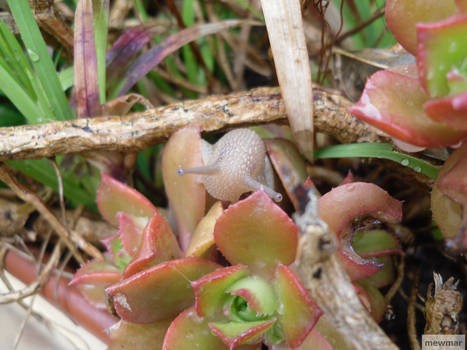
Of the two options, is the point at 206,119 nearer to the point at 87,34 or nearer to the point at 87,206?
the point at 87,34

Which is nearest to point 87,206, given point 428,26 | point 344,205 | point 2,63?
point 2,63

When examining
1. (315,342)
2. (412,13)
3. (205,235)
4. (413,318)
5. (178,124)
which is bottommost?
(413,318)

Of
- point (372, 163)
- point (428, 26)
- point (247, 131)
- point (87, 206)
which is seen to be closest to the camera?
point (428, 26)

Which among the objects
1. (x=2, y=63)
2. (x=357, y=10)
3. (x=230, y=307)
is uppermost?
(x=2, y=63)

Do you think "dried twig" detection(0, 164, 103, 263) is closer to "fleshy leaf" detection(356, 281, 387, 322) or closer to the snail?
the snail

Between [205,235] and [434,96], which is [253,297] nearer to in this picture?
[205,235]

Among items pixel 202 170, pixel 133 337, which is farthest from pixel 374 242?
pixel 133 337
